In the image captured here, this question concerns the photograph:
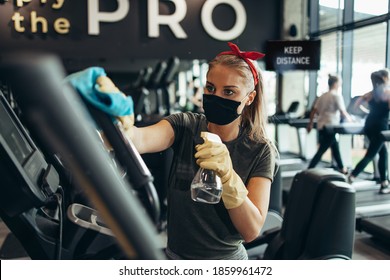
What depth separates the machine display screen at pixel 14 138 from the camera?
96 cm

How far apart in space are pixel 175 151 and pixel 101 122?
654mm

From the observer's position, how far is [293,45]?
1.80 meters

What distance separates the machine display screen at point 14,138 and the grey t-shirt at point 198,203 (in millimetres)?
384

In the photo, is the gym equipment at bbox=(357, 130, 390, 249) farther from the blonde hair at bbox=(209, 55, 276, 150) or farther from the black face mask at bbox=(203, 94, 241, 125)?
the black face mask at bbox=(203, 94, 241, 125)

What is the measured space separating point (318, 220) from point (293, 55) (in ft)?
2.52

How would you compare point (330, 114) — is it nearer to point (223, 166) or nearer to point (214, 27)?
point (214, 27)

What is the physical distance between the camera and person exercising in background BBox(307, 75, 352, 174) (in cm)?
281

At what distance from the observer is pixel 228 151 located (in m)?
1.04

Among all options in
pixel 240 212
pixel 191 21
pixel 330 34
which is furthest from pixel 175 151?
pixel 330 34

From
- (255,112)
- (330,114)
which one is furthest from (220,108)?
(330,114)

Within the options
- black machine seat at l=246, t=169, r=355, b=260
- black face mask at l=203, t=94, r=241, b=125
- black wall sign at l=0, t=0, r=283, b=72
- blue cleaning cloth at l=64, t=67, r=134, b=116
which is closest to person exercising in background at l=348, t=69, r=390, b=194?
black wall sign at l=0, t=0, r=283, b=72

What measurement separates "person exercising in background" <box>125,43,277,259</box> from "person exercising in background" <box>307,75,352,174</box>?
55.5 inches

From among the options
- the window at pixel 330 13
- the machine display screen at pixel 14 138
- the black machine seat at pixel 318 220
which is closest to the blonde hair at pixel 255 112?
the black machine seat at pixel 318 220
